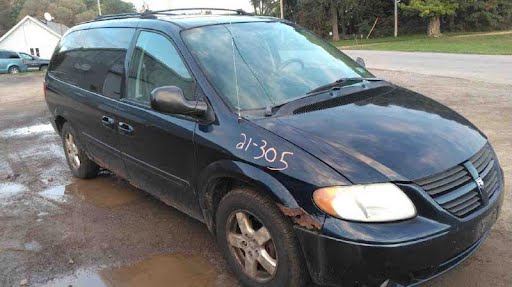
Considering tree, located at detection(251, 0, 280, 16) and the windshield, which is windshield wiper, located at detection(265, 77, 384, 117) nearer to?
the windshield

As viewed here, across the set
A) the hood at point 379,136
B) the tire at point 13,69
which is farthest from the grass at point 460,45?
the tire at point 13,69

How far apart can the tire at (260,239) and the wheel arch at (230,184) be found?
0.27 ft

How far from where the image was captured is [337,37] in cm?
5753

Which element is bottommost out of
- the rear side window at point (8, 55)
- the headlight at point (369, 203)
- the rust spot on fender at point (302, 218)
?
the rear side window at point (8, 55)

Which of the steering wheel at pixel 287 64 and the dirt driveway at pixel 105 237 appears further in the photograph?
the steering wheel at pixel 287 64

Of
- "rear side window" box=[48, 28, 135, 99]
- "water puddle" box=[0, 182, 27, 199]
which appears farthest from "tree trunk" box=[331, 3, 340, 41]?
"water puddle" box=[0, 182, 27, 199]

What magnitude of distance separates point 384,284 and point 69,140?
4.35 meters

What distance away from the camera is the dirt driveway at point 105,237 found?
3.60 m

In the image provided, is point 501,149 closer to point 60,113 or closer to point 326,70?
point 326,70

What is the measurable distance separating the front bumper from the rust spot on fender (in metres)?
0.04

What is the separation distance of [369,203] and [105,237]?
8.34 ft

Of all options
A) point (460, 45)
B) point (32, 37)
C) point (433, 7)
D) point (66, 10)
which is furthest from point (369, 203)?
point (66, 10)

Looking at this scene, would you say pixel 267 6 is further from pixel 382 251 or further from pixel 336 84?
pixel 382 251

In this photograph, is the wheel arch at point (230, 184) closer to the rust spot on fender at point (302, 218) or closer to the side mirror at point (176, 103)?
the rust spot on fender at point (302, 218)
